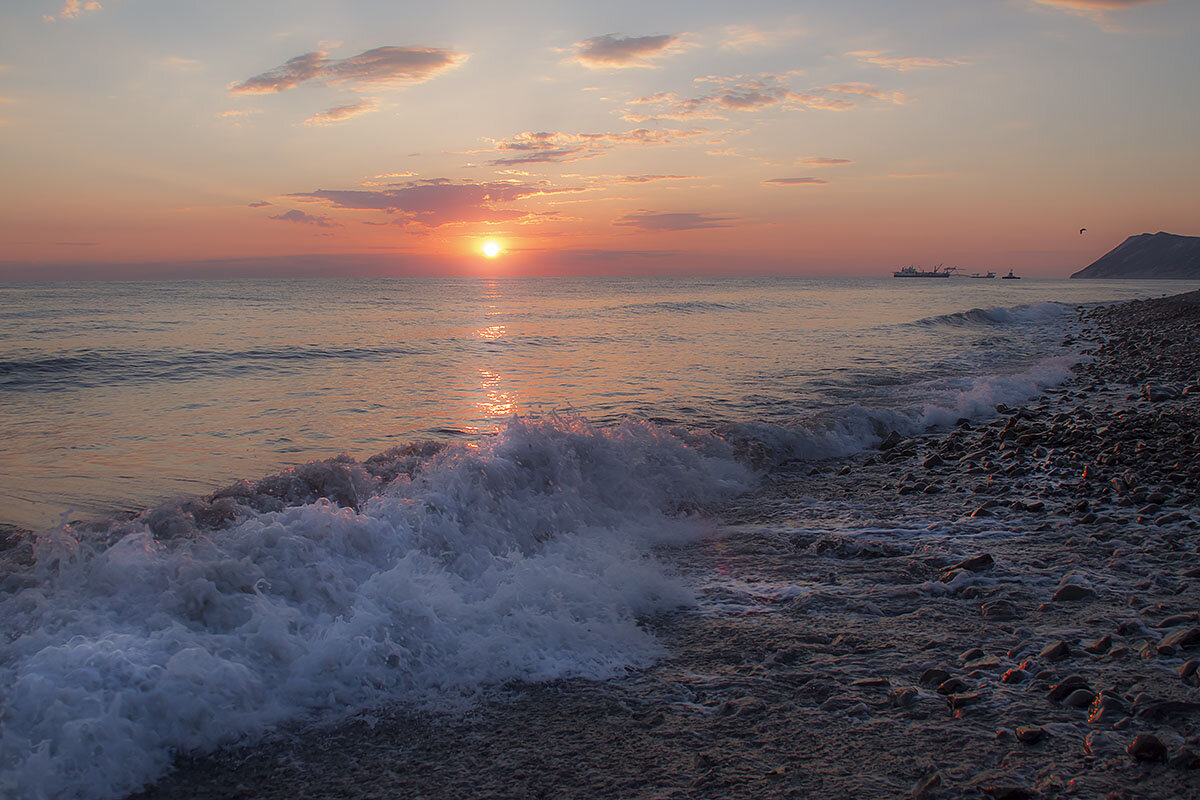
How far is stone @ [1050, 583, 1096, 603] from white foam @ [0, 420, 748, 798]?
2684 millimetres

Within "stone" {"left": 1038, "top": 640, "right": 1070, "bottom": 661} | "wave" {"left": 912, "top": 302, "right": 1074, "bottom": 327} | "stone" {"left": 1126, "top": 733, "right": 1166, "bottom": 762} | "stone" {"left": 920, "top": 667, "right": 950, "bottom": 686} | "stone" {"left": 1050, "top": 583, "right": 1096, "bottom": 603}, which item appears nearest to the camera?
"stone" {"left": 1126, "top": 733, "right": 1166, "bottom": 762}

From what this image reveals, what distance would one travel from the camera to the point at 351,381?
1823 cm

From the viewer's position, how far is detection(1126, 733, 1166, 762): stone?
10.3ft

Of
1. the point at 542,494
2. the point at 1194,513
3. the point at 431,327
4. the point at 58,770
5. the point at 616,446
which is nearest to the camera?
the point at 58,770

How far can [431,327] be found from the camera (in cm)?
3794

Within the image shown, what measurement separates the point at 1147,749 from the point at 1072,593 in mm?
2078

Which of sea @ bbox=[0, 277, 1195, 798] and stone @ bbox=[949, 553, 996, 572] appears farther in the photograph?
stone @ bbox=[949, 553, 996, 572]

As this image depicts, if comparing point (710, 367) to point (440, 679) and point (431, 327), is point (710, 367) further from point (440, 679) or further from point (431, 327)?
point (431, 327)

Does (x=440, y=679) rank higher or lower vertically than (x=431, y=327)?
lower

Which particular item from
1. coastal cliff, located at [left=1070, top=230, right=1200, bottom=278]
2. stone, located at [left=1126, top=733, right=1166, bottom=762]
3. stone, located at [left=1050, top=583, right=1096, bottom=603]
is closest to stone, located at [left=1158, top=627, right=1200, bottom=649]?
stone, located at [left=1050, top=583, right=1096, bottom=603]

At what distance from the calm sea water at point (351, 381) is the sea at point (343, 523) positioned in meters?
0.12

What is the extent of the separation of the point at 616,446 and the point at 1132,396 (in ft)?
37.0

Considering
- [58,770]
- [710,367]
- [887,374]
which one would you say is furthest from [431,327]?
[58,770]

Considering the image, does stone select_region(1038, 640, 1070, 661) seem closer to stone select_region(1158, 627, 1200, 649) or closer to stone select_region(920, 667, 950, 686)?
stone select_region(1158, 627, 1200, 649)
